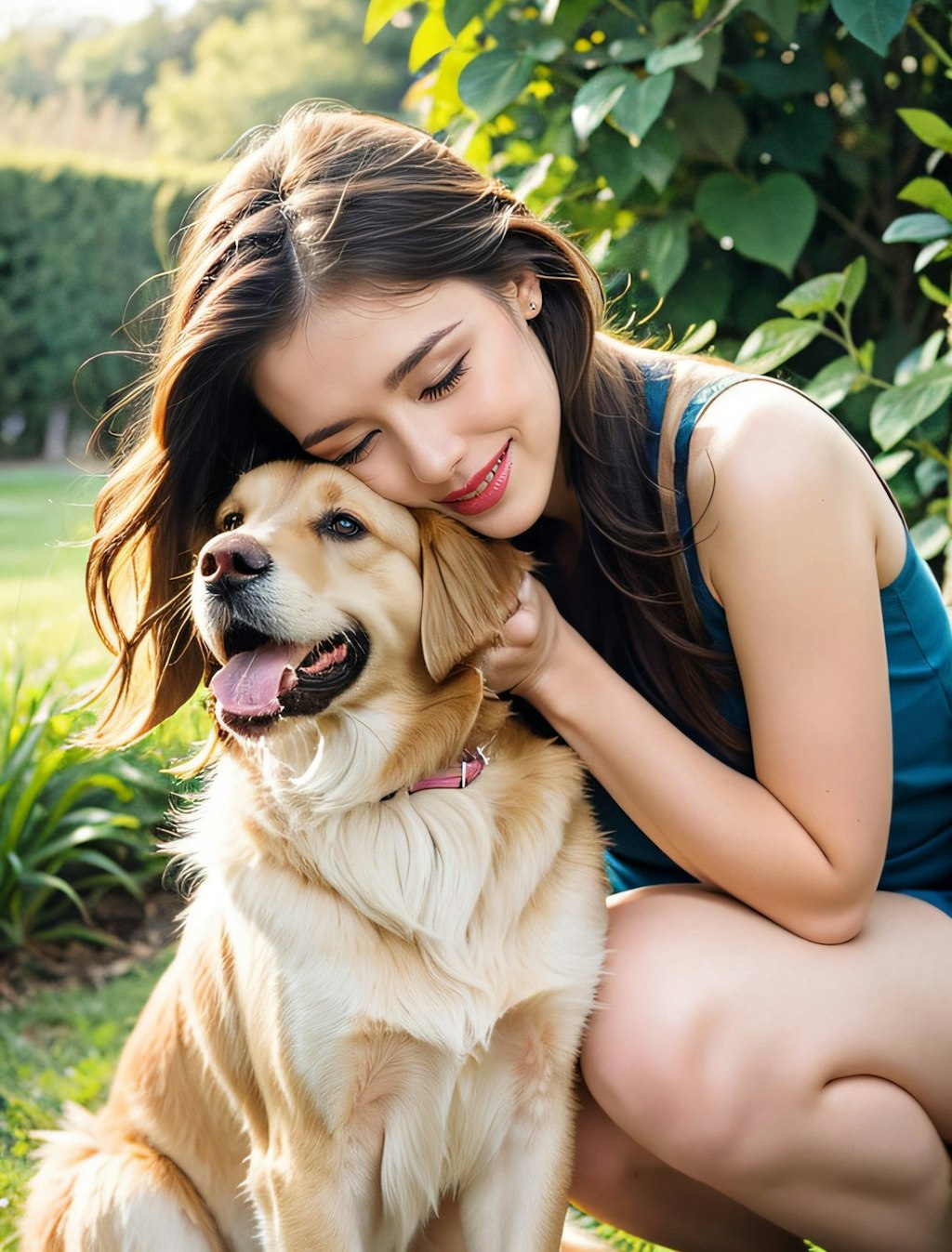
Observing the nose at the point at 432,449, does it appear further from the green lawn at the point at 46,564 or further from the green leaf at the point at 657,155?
the green leaf at the point at 657,155

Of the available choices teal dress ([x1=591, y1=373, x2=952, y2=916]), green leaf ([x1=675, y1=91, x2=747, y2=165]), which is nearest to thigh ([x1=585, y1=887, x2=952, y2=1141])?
teal dress ([x1=591, y1=373, x2=952, y2=916])

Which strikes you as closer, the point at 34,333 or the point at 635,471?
the point at 635,471

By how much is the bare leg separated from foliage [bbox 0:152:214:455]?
12.7 m

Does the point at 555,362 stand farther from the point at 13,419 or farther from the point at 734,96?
the point at 13,419

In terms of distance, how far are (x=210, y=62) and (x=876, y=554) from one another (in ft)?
125

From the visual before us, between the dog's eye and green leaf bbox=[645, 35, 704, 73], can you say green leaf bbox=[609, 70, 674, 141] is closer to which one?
green leaf bbox=[645, 35, 704, 73]

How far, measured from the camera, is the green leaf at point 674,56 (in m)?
2.55

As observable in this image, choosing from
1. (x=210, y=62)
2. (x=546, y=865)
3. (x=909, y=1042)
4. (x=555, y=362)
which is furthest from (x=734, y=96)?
(x=210, y=62)

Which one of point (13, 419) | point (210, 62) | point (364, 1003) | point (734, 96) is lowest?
point (210, 62)

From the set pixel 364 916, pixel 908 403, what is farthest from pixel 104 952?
pixel 908 403

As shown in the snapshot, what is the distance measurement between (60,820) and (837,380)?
8.04 feet

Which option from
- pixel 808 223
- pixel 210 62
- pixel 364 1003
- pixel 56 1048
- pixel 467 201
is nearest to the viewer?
pixel 364 1003

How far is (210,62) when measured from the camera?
3600cm

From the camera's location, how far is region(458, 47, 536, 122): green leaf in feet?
9.17
